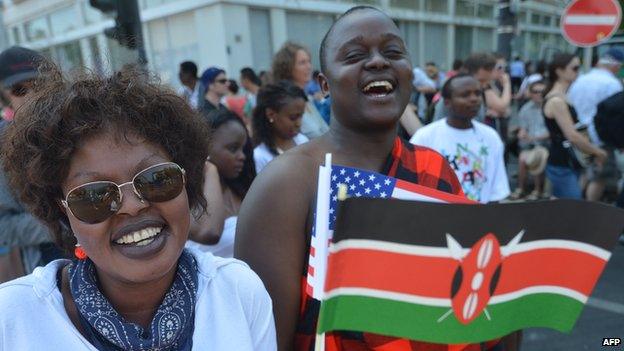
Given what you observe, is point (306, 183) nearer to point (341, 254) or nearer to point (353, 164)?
point (353, 164)

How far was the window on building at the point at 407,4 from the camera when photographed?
20.0m

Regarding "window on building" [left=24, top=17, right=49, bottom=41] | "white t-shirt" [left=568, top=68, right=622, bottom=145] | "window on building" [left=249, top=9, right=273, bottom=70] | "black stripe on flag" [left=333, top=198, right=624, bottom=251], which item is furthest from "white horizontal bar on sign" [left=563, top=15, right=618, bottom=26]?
"window on building" [left=24, top=17, right=49, bottom=41]

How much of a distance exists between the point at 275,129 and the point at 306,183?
1.97 meters

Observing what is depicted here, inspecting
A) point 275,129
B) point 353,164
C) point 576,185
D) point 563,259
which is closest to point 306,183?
point 353,164

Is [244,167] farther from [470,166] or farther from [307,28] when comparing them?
[307,28]

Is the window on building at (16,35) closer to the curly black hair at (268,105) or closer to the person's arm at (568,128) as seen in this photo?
the curly black hair at (268,105)

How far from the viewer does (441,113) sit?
14.0 feet

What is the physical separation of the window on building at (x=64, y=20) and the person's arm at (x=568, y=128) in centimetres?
2266

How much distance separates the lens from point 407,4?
2089 cm

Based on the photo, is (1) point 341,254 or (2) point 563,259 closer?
(1) point 341,254

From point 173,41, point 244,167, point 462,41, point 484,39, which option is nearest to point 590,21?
point 244,167

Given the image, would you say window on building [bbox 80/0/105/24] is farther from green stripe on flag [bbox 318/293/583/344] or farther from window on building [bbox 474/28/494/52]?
green stripe on flag [bbox 318/293/583/344]

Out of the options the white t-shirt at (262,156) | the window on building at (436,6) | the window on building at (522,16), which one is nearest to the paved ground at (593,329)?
the white t-shirt at (262,156)
